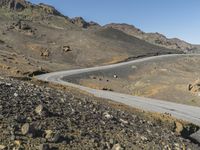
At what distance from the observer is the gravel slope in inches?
448

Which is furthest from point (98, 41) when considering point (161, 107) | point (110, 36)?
point (161, 107)

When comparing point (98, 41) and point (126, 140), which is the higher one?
point (98, 41)

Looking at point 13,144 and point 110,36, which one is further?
point 110,36

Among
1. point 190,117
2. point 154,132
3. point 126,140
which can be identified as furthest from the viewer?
point 190,117

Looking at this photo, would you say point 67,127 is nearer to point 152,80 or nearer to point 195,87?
point 195,87

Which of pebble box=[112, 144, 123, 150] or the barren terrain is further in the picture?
the barren terrain

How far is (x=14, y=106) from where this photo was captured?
13.5m

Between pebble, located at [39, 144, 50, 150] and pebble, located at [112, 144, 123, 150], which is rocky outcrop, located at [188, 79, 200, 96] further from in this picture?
pebble, located at [39, 144, 50, 150]

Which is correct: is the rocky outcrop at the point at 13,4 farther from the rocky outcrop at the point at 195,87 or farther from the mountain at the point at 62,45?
the rocky outcrop at the point at 195,87

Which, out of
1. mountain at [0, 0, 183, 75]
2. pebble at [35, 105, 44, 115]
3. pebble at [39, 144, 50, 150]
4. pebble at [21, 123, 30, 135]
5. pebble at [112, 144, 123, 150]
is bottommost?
pebble at [112, 144, 123, 150]

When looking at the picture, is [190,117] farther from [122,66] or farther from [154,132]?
[122,66]

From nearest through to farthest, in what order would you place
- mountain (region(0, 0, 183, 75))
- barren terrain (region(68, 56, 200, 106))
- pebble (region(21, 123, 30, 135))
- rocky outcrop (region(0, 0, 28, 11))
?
pebble (region(21, 123, 30, 135)) → barren terrain (region(68, 56, 200, 106)) → mountain (region(0, 0, 183, 75)) → rocky outcrop (region(0, 0, 28, 11))

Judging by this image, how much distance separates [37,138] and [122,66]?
237 feet

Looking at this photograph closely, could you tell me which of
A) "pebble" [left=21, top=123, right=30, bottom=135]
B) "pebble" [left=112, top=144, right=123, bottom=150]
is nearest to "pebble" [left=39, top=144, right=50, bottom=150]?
"pebble" [left=21, top=123, right=30, bottom=135]
